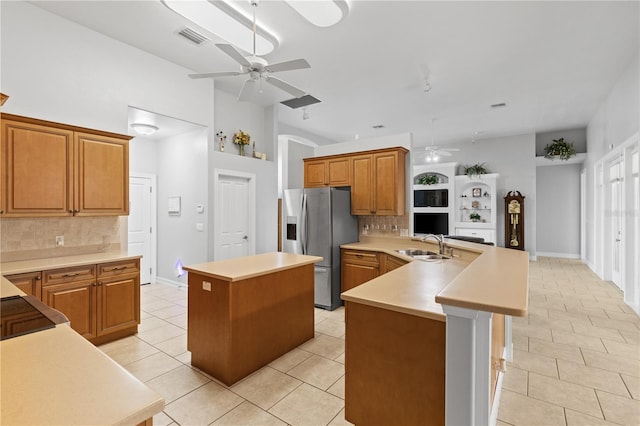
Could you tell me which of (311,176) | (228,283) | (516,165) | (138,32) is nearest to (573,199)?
(516,165)

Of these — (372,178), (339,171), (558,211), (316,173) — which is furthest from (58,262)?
(558,211)

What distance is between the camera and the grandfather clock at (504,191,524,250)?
8.19m

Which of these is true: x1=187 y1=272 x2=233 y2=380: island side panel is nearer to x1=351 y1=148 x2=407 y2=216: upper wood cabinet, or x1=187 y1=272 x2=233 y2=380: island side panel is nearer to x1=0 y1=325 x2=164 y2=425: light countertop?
x1=0 y1=325 x2=164 y2=425: light countertop

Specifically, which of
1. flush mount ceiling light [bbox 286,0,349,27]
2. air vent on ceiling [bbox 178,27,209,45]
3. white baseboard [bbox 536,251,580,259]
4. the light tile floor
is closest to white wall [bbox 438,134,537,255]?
white baseboard [bbox 536,251,580,259]

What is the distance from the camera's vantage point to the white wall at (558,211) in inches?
328

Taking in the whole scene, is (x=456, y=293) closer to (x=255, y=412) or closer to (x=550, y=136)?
(x=255, y=412)

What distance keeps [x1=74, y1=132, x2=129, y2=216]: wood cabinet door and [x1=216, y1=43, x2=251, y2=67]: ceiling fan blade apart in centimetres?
191

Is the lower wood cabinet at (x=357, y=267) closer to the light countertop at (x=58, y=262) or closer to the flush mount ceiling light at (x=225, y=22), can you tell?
the light countertop at (x=58, y=262)

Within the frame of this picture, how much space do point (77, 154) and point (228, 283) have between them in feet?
7.49

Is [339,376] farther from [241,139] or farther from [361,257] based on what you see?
[241,139]

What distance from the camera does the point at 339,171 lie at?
197 inches

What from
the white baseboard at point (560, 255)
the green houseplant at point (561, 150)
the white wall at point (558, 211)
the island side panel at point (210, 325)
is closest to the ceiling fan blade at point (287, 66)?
the island side panel at point (210, 325)

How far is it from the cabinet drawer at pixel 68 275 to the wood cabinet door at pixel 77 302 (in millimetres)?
38

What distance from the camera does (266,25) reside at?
133 inches
